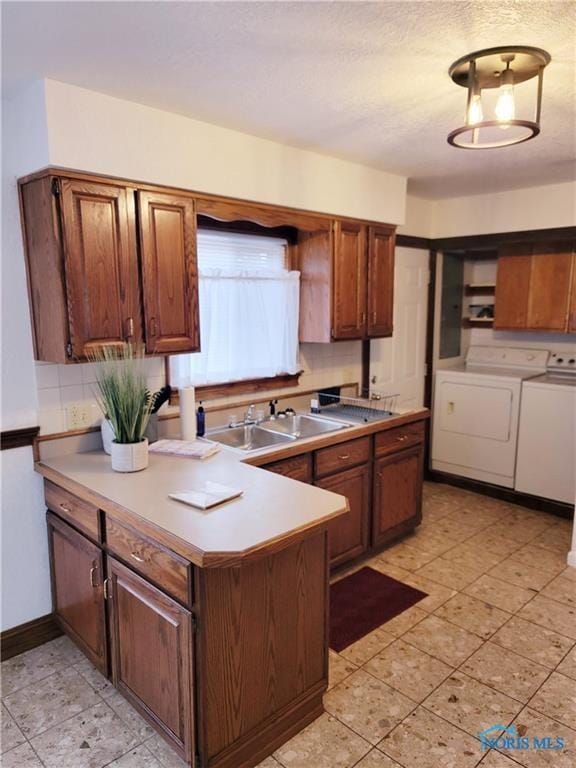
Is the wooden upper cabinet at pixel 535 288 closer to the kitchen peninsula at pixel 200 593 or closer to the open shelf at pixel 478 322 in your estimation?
the open shelf at pixel 478 322

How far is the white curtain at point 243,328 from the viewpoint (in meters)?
2.96

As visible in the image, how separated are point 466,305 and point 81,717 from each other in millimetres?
4359

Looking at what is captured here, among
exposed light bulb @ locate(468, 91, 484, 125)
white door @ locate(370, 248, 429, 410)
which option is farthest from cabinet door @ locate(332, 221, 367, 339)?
exposed light bulb @ locate(468, 91, 484, 125)

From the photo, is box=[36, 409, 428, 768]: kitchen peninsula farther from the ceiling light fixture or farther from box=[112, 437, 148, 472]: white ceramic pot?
the ceiling light fixture

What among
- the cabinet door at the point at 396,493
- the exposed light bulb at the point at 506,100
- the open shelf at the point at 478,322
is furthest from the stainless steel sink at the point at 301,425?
A: the open shelf at the point at 478,322

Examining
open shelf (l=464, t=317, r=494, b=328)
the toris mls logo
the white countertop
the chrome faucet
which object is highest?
open shelf (l=464, t=317, r=494, b=328)

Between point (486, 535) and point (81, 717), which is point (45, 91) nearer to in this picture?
point (81, 717)

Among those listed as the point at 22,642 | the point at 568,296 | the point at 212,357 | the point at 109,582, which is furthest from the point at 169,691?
the point at 568,296

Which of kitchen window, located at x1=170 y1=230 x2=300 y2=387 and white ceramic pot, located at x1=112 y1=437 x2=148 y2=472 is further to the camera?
kitchen window, located at x1=170 y1=230 x2=300 y2=387

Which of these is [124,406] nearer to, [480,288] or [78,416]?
[78,416]

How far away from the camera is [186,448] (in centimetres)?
252

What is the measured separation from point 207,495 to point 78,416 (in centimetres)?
96

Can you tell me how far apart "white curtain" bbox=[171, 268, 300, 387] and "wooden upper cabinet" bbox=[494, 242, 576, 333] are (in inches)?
79.9

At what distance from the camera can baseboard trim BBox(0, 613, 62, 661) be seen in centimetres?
241
